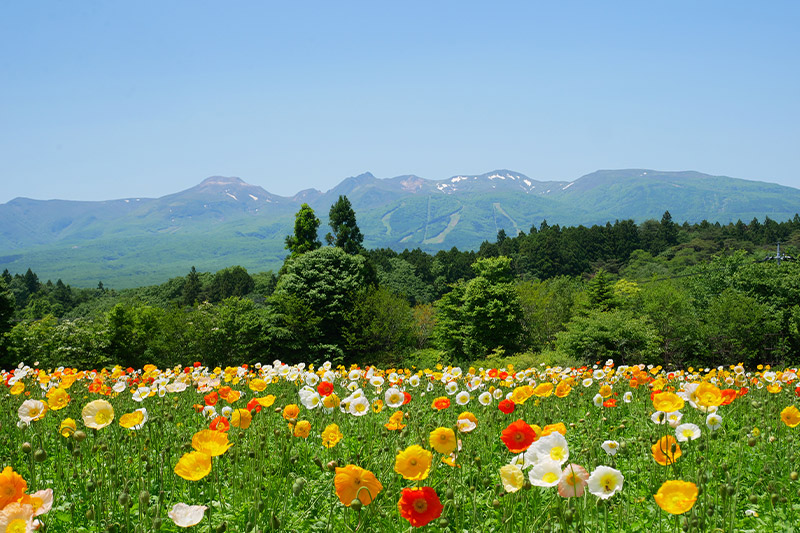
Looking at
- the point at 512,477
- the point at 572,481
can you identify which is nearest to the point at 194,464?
the point at 512,477

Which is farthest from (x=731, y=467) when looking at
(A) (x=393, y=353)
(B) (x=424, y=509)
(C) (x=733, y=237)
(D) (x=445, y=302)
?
(C) (x=733, y=237)

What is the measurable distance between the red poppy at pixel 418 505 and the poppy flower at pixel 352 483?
6.4 inches

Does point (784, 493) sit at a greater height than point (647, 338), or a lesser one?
greater

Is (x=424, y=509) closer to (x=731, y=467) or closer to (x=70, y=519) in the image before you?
(x=70, y=519)

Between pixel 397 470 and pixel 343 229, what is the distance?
41022 millimetres

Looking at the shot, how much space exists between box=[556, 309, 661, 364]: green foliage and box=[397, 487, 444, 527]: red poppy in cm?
1991

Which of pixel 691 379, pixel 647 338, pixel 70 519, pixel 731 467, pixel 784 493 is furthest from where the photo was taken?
pixel 647 338

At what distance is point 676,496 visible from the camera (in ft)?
6.77

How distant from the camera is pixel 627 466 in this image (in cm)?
420

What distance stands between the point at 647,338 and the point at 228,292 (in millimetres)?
72439

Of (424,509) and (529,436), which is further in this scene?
(529,436)

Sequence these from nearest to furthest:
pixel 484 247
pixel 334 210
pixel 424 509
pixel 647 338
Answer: pixel 424 509 < pixel 647 338 < pixel 334 210 < pixel 484 247

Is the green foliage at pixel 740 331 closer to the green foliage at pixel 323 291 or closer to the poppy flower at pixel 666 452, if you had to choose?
the green foliage at pixel 323 291

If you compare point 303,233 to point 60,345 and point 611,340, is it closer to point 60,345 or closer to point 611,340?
point 60,345
